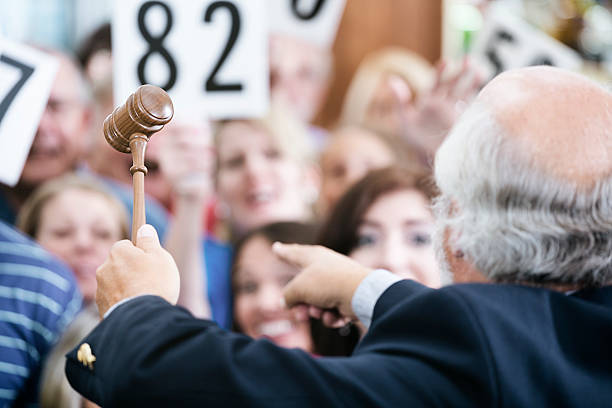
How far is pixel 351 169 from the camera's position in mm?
2570

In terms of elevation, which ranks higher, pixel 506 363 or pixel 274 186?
pixel 506 363

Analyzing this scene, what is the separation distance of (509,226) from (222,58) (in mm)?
983

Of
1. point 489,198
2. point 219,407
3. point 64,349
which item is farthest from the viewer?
point 64,349

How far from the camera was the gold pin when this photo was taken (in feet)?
2.73

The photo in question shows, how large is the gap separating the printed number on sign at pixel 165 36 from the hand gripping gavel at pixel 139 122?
0.64 m

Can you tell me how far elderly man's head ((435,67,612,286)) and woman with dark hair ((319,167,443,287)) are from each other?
38.8 inches

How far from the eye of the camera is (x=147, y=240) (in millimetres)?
908

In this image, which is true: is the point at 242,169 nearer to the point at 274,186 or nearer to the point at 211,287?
the point at 274,186

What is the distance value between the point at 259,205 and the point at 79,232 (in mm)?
638

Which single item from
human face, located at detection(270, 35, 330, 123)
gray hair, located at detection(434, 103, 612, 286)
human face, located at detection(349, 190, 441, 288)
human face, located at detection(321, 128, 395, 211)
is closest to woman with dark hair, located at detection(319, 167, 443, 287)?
human face, located at detection(349, 190, 441, 288)

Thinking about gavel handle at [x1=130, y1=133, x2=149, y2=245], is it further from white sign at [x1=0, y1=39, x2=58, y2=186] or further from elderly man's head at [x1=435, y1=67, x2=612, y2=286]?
white sign at [x1=0, y1=39, x2=58, y2=186]

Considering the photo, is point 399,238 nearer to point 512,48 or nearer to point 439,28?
point 512,48

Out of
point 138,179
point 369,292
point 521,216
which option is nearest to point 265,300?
point 369,292

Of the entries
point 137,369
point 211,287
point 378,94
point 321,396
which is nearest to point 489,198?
point 321,396
